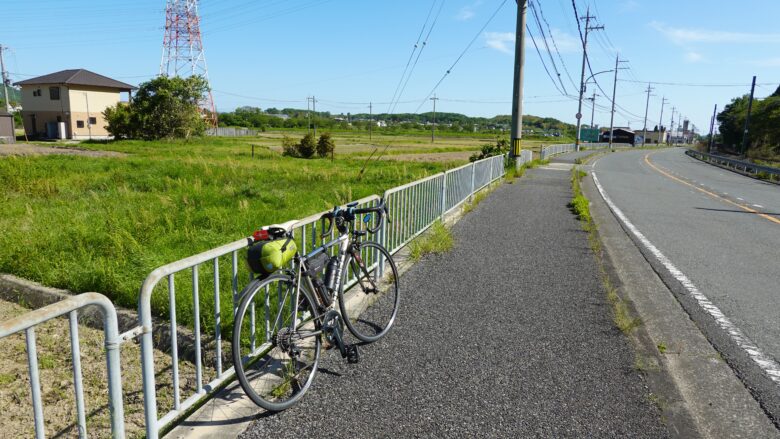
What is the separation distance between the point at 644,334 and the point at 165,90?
46711 mm

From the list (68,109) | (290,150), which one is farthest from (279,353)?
(68,109)

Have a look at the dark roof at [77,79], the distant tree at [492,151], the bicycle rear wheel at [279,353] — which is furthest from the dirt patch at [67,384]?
the dark roof at [77,79]

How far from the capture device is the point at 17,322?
1757mm

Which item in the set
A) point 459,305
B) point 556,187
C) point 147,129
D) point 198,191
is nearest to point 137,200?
point 198,191

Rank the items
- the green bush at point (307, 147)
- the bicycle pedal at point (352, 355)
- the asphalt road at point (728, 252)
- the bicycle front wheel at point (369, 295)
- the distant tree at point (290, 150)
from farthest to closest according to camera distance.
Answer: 1. the distant tree at point (290, 150)
2. the green bush at point (307, 147)
3. the asphalt road at point (728, 252)
4. the bicycle front wheel at point (369, 295)
5. the bicycle pedal at point (352, 355)

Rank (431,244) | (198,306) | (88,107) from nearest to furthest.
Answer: (198,306)
(431,244)
(88,107)

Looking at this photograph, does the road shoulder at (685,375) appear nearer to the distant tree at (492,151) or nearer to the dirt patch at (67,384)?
the dirt patch at (67,384)

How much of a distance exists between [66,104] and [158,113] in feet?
44.8

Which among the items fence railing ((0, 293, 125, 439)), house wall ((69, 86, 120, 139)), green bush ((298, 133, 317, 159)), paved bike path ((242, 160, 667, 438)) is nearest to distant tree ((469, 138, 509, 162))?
green bush ((298, 133, 317, 159))

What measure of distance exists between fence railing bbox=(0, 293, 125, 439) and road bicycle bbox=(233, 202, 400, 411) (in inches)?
24.7

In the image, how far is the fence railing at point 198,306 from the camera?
2.04m

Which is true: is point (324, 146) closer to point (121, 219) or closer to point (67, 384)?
point (121, 219)

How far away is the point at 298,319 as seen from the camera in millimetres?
3744

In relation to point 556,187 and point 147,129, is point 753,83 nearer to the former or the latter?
point 556,187
